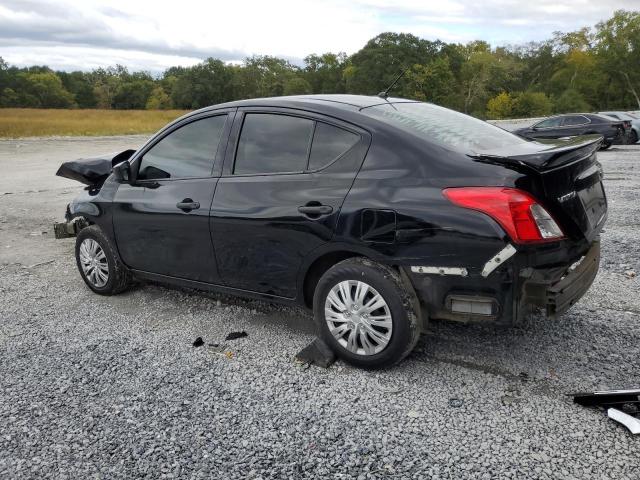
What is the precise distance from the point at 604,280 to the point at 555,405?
2.55 metres

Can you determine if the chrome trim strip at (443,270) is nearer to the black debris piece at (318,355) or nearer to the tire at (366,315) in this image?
the tire at (366,315)

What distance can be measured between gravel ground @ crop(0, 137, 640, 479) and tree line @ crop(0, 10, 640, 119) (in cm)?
6931

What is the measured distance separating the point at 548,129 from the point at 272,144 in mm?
18191

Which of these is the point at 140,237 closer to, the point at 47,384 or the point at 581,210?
the point at 47,384

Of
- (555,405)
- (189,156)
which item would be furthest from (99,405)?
(555,405)

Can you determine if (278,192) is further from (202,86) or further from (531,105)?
(202,86)

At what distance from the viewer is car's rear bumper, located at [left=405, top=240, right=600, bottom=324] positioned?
Answer: 10.3ft

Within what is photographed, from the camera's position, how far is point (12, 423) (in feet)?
10.6

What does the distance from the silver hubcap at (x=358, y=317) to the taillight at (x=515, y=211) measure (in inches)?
32.3

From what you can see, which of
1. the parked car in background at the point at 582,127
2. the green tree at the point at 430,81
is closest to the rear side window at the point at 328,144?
the parked car in background at the point at 582,127

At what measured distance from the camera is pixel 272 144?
4066 mm

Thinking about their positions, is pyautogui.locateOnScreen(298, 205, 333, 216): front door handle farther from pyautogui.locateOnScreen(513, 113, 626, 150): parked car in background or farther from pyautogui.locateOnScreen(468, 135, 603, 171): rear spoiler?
pyautogui.locateOnScreen(513, 113, 626, 150): parked car in background

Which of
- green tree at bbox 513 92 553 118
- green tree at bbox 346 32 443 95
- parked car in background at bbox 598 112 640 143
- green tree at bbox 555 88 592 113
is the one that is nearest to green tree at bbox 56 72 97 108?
green tree at bbox 346 32 443 95

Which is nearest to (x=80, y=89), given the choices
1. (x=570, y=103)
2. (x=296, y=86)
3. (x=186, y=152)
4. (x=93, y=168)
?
(x=296, y=86)
